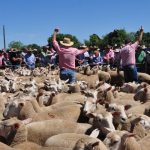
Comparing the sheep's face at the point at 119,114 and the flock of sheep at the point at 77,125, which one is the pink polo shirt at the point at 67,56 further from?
the sheep's face at the point at 119,114

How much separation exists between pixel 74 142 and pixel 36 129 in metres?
1.17

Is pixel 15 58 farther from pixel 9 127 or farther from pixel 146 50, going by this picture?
pixel 9 127

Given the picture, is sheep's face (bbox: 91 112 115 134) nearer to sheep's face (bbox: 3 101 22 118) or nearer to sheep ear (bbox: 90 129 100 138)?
sheep ear (bbox: 90 129 100 138)

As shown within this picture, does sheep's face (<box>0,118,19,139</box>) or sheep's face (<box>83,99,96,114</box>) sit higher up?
sheep's face (<box>83,99,96,114</box>)

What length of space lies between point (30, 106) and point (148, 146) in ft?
9.71

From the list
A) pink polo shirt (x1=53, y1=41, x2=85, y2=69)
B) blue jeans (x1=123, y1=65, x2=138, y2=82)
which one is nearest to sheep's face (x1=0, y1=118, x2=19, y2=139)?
pink polo shirt (x1=53, y1=41, x2=85, y2=69)

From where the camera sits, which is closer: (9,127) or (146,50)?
(9,127)

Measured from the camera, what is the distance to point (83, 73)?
16922 mm

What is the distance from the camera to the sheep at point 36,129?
6.36 m

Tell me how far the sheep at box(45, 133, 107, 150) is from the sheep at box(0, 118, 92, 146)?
587 mm

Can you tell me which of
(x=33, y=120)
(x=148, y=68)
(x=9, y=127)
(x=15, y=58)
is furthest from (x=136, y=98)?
(x=15, y=58)

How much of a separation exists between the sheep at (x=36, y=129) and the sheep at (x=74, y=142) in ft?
1.93

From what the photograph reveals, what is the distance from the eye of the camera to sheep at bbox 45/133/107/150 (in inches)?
193

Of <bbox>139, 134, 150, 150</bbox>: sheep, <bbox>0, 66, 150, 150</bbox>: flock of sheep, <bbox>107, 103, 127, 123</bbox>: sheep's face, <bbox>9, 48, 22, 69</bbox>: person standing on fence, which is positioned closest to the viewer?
<bbox>0, 66, 150, 150</bbox>: flock of sheep
